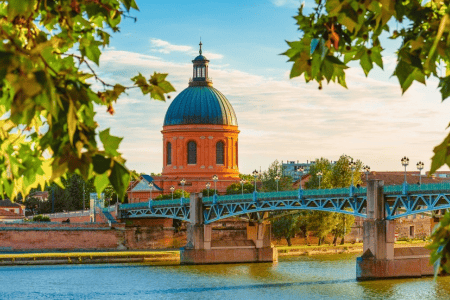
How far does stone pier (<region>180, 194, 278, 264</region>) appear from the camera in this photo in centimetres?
5328

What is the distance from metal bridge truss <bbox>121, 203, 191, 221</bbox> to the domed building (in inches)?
413

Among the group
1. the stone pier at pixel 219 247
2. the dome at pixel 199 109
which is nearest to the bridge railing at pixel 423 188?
the stone pier at pixel 219 247

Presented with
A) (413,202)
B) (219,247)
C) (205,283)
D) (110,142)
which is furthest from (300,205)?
(110,142)

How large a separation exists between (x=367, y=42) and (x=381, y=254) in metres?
38.2

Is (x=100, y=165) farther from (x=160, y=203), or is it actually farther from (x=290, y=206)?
(x=160, y=203)

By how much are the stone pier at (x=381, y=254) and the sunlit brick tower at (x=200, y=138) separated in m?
34.4

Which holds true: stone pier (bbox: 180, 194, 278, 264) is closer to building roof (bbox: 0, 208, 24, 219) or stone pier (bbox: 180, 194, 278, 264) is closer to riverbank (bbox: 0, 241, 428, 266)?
riverbank (bbox: 0, 241, 428, 266)

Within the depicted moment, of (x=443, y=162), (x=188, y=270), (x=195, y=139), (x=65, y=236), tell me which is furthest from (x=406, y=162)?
(x=443, y=162)

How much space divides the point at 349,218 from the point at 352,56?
60.9 metres

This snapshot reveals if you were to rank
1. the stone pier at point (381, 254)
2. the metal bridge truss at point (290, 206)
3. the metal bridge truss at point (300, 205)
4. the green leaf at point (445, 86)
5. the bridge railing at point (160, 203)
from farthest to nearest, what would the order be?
1. the bridge railing at point (160, 203)
2. the metal bridge truss at point (290, 206)
3. the metal bridge truss at point (300, 205)
4. the stone pier at point (381, 254)
5. the green leaf at point (445, 86)

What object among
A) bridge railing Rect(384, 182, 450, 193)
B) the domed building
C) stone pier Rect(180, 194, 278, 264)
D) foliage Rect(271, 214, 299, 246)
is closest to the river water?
stone pier Rect(180, 194, 278, 264)

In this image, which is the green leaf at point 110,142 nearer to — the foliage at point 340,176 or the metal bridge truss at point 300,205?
the metal bridge truss at point 300,205

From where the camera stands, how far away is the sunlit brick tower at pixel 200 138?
78.2 m

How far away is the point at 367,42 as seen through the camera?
521 cm
